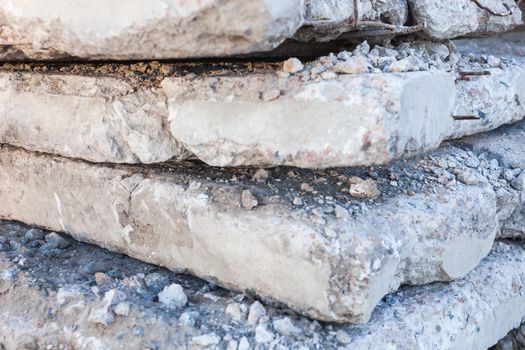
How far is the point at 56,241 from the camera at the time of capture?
1.95 m

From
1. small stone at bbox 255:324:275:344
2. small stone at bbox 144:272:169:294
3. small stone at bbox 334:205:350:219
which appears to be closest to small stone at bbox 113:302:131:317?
small stone at bbox 144:272:169:294

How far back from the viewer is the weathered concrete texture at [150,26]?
1235 millimetres

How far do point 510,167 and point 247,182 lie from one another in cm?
104

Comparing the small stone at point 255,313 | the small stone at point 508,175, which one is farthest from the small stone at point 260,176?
the small stone at point 508,175

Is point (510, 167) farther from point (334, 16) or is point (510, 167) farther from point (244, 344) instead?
point (244, 344)

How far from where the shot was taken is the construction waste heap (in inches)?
55.6

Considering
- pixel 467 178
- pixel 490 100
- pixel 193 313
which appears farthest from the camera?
pixel 490 100

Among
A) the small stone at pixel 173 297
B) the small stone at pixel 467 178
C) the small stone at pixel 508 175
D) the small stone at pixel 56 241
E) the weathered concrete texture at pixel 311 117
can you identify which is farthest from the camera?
the small stone at pixel 508 175

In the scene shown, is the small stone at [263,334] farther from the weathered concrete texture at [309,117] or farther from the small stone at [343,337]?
the weathered concrete texture at [309,117]

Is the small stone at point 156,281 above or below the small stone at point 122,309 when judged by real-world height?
below

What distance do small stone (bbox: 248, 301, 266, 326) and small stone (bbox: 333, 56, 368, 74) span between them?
634mm

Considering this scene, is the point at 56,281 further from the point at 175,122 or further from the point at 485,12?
the point at 485,12

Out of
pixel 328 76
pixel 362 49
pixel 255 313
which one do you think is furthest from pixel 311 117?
pixel 255 313

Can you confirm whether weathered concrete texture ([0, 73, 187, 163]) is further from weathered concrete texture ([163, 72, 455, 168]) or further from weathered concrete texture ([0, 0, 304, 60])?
weathered concrete texture ([0, 0, 304, 60])
